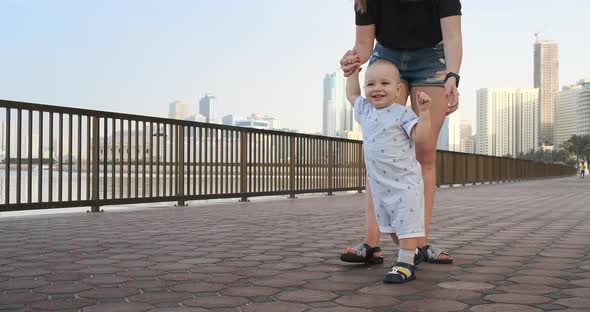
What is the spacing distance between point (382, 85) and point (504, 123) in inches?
6546

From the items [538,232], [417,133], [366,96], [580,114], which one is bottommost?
[538,232]

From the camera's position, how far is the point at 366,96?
8.87 feet

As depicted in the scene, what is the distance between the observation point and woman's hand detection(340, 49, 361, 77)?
9.55 feet

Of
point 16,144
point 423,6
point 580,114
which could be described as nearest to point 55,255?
point 423,6

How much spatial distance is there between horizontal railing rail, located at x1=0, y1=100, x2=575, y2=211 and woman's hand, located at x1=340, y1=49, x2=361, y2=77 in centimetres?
390

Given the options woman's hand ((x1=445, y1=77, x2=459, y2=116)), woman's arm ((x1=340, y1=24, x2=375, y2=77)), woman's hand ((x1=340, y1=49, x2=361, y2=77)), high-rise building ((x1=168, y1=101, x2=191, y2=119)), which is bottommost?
woman's hand ((x1=445, y1=77, x2=459, y2=116))

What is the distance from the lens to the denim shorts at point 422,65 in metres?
2.98

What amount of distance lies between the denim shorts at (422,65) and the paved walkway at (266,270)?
2.93 feet

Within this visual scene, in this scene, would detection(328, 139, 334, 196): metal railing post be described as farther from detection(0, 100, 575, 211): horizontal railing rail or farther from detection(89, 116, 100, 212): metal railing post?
detection(89, 116, 100, 212): metal railing post

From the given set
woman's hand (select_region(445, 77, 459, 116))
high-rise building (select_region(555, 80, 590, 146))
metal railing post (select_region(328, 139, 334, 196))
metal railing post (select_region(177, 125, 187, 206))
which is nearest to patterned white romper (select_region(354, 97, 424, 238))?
woman's hand (select_region(445, 77, 459, 116))

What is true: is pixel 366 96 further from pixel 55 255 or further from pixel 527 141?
pixel 527 141

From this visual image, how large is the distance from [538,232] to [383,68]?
2.55 meters

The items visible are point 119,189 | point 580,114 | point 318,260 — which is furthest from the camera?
point 580,114

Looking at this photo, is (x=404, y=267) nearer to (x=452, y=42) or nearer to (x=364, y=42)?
(x=452, y=42)
